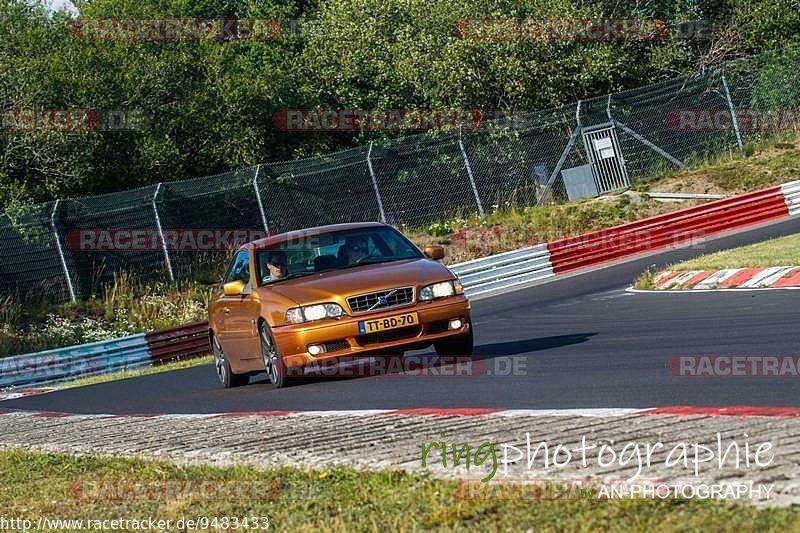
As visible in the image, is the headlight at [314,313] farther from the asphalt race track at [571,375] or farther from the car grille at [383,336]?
the asphalt race track at [571,375]

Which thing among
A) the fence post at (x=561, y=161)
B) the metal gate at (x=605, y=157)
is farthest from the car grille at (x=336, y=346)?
the metal gate at (x=605, y=157)

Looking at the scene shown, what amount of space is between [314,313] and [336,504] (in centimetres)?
616

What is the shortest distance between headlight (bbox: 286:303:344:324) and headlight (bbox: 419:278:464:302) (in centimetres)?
80

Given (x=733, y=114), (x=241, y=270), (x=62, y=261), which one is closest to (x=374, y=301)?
(x=241, y=270)

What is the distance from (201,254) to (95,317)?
299 cm

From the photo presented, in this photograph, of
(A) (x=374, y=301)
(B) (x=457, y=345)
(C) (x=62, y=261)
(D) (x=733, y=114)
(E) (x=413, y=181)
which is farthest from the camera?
(D) (x=733, y=114)

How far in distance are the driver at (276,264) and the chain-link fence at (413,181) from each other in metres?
15.1

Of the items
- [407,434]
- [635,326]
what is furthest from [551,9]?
[407,434]

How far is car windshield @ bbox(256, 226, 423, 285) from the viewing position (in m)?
13.0

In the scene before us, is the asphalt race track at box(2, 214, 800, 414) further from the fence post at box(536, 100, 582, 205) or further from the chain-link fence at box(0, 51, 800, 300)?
the fence post at box(536, 100, 582, 205)

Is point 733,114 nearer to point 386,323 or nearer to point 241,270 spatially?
point 241,270

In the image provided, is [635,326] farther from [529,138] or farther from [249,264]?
[529,138]

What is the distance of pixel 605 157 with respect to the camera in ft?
106

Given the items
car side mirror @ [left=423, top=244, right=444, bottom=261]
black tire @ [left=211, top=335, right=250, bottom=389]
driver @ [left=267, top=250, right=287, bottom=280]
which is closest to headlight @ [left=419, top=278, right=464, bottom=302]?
car side mirror @ [left=423, top=244, right=444, bottom=261]
